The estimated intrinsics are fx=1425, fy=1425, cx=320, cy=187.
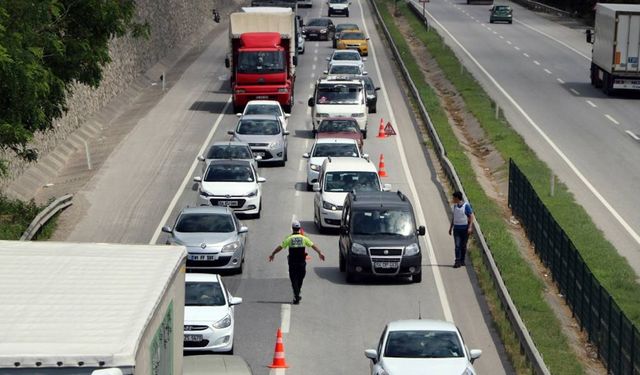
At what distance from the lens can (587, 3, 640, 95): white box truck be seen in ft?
204

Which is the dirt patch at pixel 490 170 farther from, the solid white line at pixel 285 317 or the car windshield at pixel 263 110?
the car windshield at pixel 263 110

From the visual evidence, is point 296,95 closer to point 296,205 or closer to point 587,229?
point 296,205

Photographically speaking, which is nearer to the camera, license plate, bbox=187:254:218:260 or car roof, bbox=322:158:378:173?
license plate, bbox=187:254:218:260

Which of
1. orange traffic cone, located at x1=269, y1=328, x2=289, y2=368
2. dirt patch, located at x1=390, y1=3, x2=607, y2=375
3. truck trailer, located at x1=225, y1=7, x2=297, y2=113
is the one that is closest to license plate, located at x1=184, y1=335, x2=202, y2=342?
orange traffic cone, located at x1=269, y1=328, x2=289, y2=368

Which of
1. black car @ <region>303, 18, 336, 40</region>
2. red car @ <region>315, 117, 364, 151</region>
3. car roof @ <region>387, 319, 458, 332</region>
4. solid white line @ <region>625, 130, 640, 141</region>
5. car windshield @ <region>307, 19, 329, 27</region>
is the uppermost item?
car roof @ <region>387, 319, 458, 332</region>

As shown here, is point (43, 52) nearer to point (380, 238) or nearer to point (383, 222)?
point (383, 222)

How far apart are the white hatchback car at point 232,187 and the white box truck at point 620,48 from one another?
28.8 meters

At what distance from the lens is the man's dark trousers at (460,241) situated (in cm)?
3070

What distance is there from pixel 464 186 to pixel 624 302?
44.0 ft

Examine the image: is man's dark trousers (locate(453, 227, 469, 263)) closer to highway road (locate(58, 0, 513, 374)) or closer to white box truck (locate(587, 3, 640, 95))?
highway road (locate(58, 0, 513, 374))

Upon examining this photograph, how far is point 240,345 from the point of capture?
24891mm

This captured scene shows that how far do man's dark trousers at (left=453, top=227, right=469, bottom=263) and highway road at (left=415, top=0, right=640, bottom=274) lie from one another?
13.9ft

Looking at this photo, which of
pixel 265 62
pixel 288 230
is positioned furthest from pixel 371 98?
pixel 288 230

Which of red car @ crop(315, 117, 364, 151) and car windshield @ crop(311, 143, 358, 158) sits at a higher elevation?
car windshield @ crop(311, 143, 358, 158)
